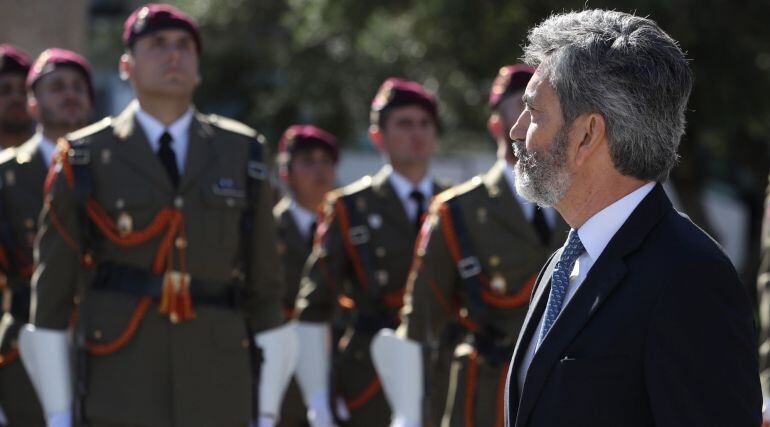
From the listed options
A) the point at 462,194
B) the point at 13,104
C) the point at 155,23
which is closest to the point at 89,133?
the point at 155,23

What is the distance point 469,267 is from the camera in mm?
→ 5512

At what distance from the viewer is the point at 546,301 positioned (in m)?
3.09

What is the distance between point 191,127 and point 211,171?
0.21 m

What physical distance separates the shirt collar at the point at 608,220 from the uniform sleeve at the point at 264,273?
8.04ft

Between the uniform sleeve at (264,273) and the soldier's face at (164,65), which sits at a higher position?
the soldier's face at (164,65)

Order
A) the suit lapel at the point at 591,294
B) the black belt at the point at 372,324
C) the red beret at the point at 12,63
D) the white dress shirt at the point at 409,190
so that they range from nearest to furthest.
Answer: the suit lapel at the point at 591,294
the black belt at the point at 372,324
the white dress shirt at the point at 409,190
the red beret at the point at 12,63

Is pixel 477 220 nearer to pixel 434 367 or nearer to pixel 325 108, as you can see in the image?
pixel 434 367

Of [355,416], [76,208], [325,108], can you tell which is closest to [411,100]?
[355,416]

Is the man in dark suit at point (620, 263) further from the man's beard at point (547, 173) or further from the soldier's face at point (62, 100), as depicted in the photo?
the soldier's face at point (62, 100)

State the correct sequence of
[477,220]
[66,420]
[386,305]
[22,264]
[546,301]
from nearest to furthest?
1. [546,301]
2. [66,420]
3. [477,220]
4. [22,264]
5. [386,305]

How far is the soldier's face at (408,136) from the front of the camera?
23.9 feet

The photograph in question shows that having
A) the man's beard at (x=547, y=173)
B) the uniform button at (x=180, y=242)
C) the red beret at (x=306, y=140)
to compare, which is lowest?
the uniform button at (x=180, y=242)

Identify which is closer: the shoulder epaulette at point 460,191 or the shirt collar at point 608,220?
the shirt collar at point 608,220

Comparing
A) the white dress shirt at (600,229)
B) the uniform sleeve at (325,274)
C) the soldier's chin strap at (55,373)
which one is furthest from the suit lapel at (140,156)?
the white dress shirt at (600,229)
